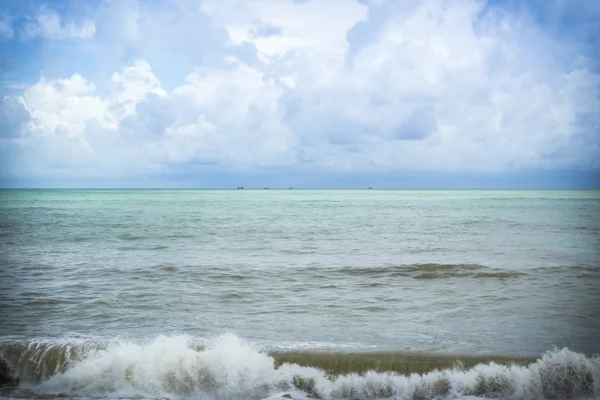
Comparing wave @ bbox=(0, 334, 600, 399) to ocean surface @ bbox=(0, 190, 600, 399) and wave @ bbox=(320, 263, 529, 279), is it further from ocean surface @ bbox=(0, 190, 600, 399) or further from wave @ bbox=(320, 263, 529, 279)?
wave @ bbox=(320, 263, 529, 279)

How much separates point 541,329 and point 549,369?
202 centimetres

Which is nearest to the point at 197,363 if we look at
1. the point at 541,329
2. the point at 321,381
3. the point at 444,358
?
the point at 321,381

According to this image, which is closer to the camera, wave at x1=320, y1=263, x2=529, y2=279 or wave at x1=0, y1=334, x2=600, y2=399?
wave at x1=0, y1=334, x2=600, y2=399

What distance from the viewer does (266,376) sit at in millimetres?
6434

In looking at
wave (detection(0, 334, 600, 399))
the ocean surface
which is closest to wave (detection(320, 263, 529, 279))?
the ocean surface

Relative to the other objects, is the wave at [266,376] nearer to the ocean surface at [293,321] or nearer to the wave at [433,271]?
the ocean surface at [293,321]

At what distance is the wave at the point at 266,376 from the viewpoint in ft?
20.2

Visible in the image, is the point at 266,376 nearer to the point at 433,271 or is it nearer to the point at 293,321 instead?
the point at 293,321

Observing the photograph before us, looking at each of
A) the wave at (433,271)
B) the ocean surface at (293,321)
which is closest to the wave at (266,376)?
the ocean surface at (293,321)

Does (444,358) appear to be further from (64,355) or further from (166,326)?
(64,355)

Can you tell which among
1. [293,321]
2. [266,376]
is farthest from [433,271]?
[266,376]

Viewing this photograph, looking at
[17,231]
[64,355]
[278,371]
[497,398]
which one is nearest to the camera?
[497,398]

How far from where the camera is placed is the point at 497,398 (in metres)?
5.97

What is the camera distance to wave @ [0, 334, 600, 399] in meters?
6.16
